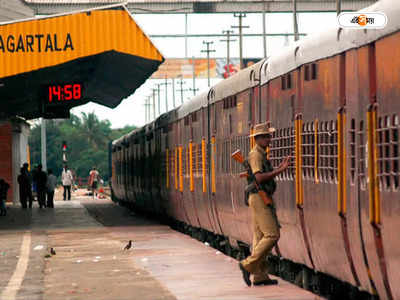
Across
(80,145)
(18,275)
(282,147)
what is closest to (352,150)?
(282,147)

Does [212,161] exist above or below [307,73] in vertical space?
below

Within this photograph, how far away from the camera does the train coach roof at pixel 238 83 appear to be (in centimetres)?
1568

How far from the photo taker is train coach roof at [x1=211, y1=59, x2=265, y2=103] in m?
15.7

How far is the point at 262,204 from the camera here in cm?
1234

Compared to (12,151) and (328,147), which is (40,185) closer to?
(12,151)

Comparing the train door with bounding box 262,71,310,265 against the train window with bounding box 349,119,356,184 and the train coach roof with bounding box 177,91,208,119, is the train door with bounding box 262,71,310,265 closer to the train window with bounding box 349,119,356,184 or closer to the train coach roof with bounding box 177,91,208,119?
the train window with bounding box 349,119,356,184

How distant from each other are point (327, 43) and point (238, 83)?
6109 millimetres

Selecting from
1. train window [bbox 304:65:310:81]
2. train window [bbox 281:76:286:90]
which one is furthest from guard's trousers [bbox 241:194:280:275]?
train window [bbox 281:76:286:90]

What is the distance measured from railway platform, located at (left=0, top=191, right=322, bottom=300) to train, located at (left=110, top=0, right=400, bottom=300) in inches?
29.9

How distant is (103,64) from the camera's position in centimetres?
3594

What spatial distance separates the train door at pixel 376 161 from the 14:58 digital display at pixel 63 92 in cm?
2525

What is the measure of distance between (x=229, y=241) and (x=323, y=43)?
8.10 m

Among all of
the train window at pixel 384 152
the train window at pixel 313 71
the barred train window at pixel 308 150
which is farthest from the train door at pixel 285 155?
the train window at pixel 384 152

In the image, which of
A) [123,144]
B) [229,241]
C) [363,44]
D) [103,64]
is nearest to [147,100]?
[123,144]
